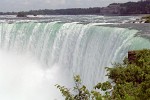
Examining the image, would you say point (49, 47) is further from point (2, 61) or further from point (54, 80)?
→ point (2, 61)

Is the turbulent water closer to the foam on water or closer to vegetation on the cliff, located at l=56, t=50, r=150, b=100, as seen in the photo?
the foam on water

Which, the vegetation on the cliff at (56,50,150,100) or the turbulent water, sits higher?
the turbulent water

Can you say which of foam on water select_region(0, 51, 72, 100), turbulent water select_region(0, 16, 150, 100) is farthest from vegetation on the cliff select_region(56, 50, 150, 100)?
foam on water select_region(0, 51, 72, 100)

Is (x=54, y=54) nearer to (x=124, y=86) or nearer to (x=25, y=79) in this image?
(x=25, y=79)

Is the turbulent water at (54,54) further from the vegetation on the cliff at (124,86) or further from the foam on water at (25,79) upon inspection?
the vegetation on the cliff at (124,86)

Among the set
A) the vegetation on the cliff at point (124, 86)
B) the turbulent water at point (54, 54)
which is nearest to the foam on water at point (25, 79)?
the turbulent water at point (54, 54)
